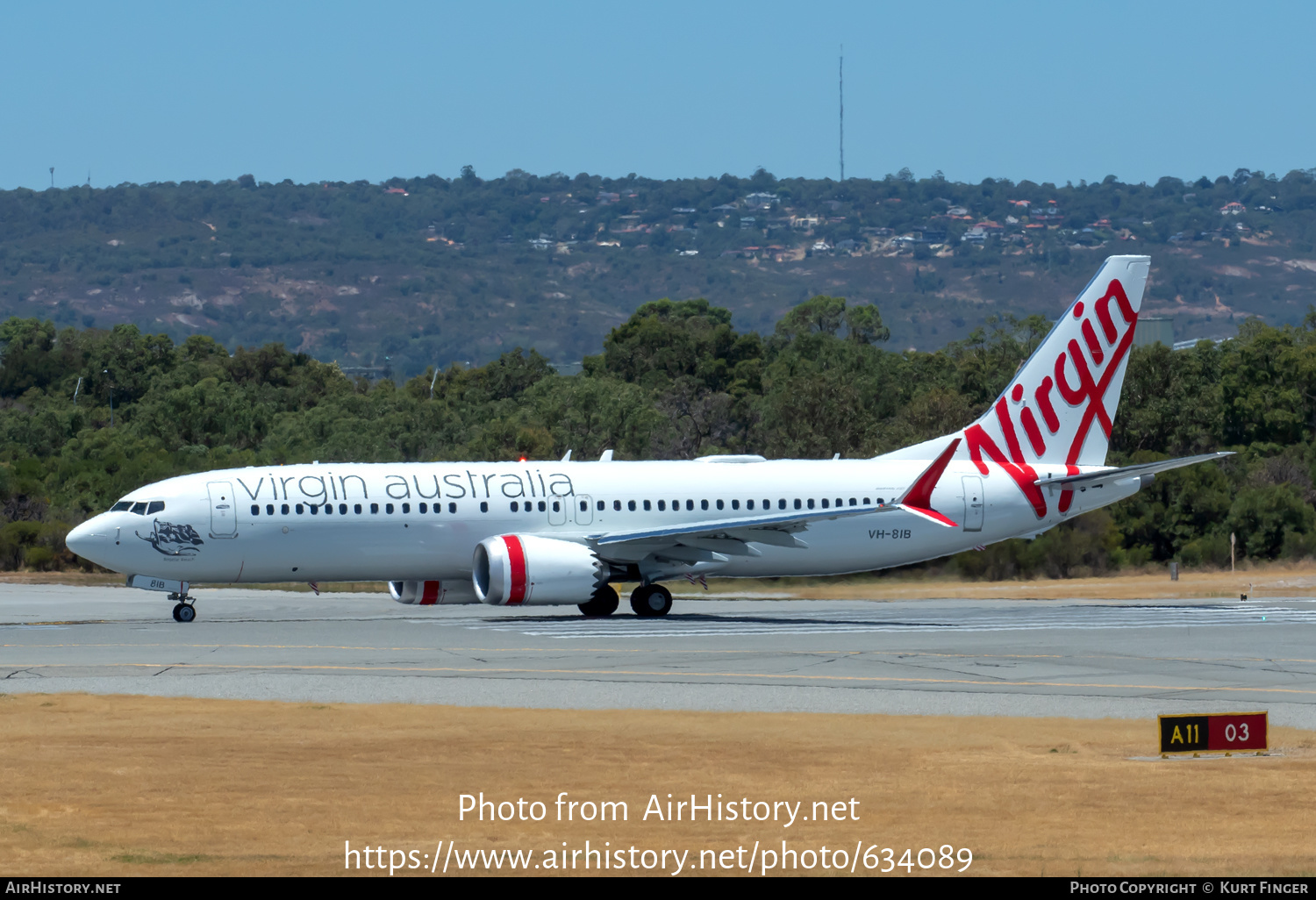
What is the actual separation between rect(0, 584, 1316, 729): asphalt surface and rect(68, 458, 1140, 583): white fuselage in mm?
1398

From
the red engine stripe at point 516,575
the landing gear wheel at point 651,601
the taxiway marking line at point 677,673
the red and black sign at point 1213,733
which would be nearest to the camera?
the red and black sign at point 1213,733

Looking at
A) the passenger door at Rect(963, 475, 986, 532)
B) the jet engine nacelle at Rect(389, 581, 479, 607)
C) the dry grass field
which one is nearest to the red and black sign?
the dry grass field

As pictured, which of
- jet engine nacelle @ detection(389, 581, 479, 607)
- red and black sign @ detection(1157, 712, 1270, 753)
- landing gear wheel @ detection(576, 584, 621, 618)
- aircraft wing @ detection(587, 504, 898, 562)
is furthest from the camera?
jet engine nacelle @ detection(389, 581, 479, 607)

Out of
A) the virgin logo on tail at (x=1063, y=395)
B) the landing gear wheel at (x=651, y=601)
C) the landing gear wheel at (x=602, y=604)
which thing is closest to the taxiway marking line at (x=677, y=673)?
the landing gear wheel at (x=651, y=601)

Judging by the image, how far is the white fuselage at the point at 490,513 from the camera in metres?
36.9

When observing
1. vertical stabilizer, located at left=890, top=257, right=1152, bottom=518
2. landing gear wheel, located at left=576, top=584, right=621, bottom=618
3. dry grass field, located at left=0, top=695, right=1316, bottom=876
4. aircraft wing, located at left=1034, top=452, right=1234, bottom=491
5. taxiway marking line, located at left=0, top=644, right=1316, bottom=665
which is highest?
vertical stabilizer, located at left=890, top=257, right=1152, bottom=518

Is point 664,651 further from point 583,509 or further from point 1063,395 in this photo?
point 1063,395

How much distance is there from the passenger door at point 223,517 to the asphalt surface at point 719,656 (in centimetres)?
201

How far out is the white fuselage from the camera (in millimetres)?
36906

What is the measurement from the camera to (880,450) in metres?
67.5

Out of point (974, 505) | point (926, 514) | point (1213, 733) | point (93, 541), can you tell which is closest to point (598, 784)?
point (1213, 733)

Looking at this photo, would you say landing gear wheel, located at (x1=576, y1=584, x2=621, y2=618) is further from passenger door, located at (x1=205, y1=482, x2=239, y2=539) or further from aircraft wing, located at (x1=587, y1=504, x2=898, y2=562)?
passenger door, located at (x1=205, y1=482, x2=239, y2=539)

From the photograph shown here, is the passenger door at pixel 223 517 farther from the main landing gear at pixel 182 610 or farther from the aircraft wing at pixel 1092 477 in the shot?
the aircraft wing at pixel 1092 477
